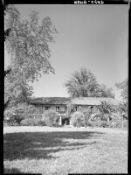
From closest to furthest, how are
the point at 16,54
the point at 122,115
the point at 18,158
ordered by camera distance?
the point at 18,158 → the point at 16,54 → the point at 122,115

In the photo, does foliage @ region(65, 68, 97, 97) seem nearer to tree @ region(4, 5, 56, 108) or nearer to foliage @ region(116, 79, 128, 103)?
foliage @ region(116, 79, 128, 103)

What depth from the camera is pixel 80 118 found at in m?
24.9

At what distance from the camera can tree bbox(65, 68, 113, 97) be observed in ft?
133

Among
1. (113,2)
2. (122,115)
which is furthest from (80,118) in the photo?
(113,2)

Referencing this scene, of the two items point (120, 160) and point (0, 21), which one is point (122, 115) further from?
point (0, 21)

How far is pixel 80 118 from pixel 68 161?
61.6 ft

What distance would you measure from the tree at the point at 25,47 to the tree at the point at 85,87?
27007 millimetres

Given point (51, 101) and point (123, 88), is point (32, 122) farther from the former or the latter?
point (123, 88)

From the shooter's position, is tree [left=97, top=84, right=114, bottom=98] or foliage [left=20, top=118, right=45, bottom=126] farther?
tree [left=97, top=84, right=114, bottom=98]

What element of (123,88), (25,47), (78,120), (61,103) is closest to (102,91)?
(61,103)

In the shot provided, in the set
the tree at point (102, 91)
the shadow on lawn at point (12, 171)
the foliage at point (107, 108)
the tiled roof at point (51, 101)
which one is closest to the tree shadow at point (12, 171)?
the shadow on lawn at point (12, 171)

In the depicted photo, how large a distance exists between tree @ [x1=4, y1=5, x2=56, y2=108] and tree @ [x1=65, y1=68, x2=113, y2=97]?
1063 inches

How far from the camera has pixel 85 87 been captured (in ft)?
138

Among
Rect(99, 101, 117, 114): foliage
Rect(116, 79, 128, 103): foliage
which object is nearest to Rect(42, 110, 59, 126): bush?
Rect(99, 101, 117, 114): foliage
